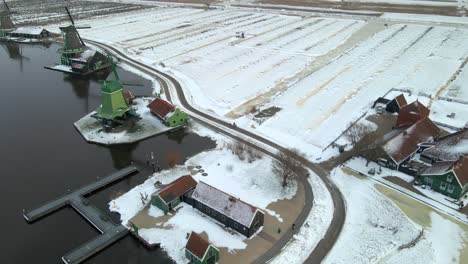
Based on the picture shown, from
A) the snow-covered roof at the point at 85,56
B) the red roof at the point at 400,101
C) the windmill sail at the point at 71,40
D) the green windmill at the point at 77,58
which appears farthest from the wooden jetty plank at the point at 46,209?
the windmill sail at the point at 71,40

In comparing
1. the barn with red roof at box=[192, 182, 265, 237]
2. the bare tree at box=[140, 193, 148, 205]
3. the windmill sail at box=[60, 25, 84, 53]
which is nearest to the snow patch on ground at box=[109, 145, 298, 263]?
the bare tree at box=[140, 193, 148, 205]

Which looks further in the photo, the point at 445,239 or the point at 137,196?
the point at 137,196

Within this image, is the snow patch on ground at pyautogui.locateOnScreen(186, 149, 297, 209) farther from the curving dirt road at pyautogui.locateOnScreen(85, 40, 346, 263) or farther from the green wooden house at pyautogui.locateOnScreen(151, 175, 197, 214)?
the green wooden house at pyautogui.locateOnScreen(151, 175, 197, 214)

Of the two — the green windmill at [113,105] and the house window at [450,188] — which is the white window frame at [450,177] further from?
the green windmill at [113,105]

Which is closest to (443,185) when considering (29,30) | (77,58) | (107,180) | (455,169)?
(455,169)

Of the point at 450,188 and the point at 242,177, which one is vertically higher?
the point at 450,188

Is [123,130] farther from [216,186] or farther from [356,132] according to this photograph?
[356,132]

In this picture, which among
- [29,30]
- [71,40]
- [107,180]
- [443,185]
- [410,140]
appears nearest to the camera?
[443,185]

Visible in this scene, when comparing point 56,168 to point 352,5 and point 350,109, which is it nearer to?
point 350,109
